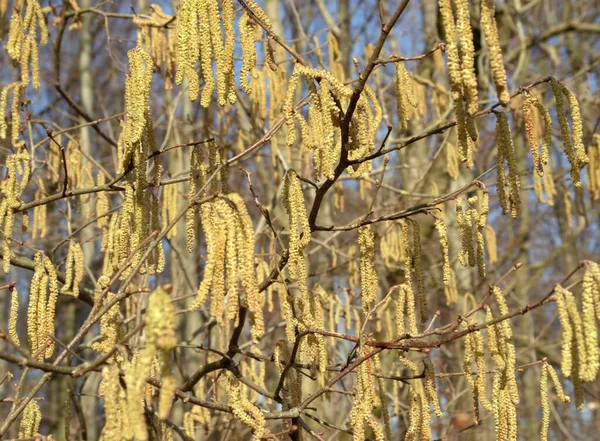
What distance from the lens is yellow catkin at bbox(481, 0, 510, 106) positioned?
1201 mm

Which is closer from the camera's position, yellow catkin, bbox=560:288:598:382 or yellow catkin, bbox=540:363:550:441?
yellow catkin, bbox=560:288:598:382

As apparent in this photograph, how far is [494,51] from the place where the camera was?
1210 millimetres

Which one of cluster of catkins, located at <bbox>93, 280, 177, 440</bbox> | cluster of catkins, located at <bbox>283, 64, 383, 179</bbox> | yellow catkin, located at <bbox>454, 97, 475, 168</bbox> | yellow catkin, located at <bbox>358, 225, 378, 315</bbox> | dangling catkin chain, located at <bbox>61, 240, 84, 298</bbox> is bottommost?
cluster of catkins, located at <bbox>93, 280, 177, 440</bbox>

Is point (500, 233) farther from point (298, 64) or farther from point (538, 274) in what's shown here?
point (298, 64)

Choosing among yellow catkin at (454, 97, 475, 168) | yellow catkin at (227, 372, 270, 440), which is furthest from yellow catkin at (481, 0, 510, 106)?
yellow catkin at (227, 372, 270, 440)

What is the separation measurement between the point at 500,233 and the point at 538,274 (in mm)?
2056

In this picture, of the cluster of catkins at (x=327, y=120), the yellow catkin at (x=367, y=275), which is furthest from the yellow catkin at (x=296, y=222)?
the yellow catkin at (x=367, y=275)

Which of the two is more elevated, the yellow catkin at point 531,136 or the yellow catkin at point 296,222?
the yellow catkin at point 531,136

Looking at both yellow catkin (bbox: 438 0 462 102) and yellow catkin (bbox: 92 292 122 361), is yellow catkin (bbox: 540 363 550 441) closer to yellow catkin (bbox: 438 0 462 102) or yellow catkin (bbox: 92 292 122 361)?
yellow catkin (bbox: 438 0 462 102)

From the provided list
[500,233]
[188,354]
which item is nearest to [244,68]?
[188,354]

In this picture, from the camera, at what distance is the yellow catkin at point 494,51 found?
1201mm

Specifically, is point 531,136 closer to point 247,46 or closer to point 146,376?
point 247,46

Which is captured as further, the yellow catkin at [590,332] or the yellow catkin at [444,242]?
the yellow catkin at [444,242]

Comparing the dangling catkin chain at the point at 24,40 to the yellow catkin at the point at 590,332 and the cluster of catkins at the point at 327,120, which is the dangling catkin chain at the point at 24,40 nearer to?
the cluster of catkins at the point at 327,120
